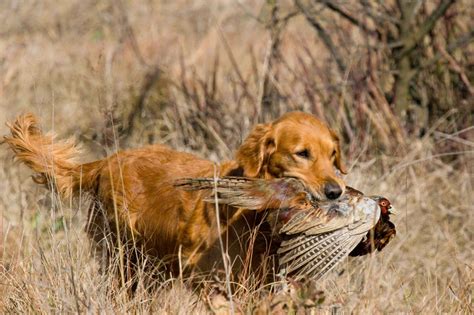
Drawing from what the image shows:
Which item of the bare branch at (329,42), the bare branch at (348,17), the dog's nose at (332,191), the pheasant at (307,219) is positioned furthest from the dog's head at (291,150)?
the bare branch at (329,42)

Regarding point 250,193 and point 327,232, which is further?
point 250,193

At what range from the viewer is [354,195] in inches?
Result: 167

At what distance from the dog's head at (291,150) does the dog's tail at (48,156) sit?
1168mm

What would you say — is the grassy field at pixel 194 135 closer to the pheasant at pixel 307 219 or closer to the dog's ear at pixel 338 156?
the pheasant at pixel 307 219

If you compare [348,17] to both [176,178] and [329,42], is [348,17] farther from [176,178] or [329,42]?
[176,178]

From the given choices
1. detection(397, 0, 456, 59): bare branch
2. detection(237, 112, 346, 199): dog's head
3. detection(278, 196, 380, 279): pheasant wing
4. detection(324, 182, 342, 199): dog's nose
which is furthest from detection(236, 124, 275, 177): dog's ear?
detection(397, 0, 456, 59): bare branch

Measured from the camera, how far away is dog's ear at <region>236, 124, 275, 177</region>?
4820 mm

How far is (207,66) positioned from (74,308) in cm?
700

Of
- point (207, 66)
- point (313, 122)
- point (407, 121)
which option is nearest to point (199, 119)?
point (407, 121)

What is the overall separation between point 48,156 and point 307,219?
2.10 metres

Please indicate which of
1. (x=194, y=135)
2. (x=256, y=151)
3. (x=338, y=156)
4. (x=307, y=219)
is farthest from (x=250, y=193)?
(x=194, y=135)

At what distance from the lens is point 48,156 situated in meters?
5.56

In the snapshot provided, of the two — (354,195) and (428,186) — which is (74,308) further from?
(428,186)

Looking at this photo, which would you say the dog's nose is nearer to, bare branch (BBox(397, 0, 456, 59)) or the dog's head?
the dog's head
